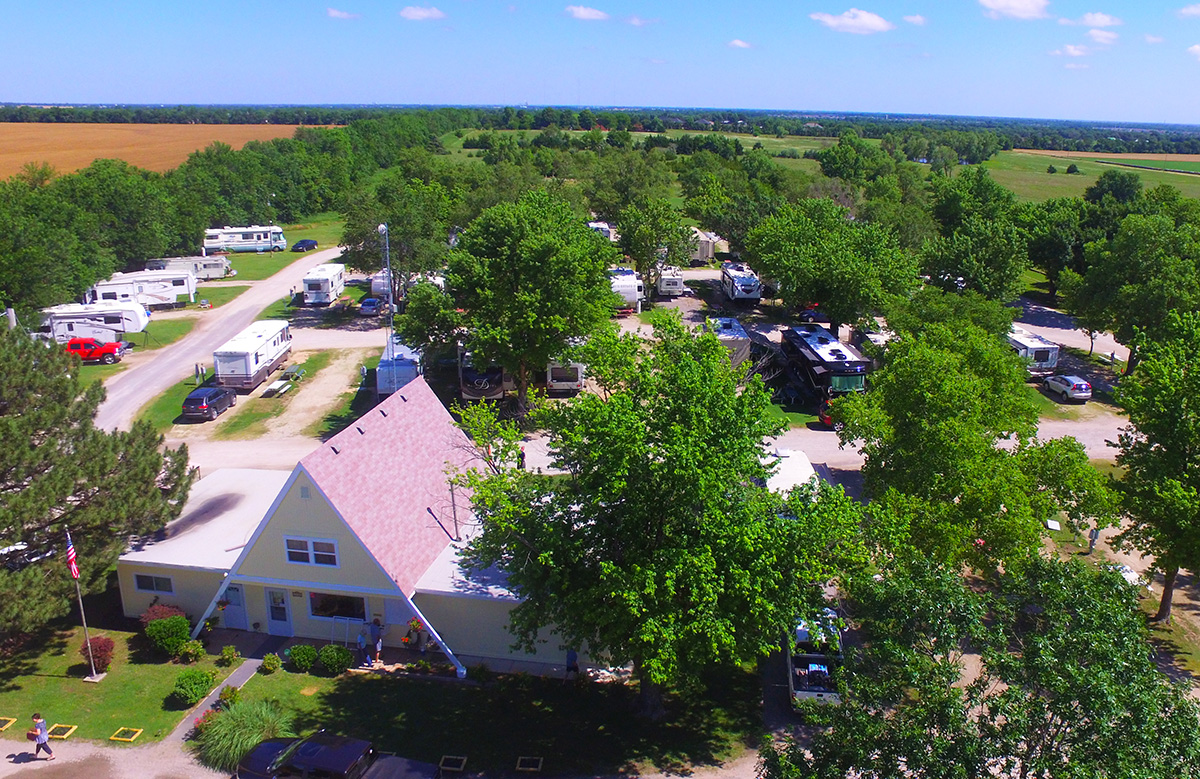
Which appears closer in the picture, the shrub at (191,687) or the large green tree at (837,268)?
the shrub at (191,687)

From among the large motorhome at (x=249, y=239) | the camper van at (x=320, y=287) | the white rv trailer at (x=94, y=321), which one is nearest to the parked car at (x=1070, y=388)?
the camper van at (x=320, y=287)

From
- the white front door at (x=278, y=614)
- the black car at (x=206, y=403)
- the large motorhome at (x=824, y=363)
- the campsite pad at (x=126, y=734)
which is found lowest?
the campsite pad at (x=126, y=734)

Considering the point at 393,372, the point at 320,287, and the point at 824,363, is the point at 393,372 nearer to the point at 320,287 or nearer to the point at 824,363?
the point at 824,363

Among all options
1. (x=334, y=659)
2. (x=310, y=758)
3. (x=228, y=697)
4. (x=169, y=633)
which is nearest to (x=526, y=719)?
(x=310, y=758)

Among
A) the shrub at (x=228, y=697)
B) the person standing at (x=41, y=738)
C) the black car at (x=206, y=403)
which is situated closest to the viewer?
the person standing at (x=41, y=738)

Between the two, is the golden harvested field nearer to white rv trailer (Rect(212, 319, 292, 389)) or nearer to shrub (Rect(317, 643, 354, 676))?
white rv trailer (Rect(212, 319, 292, 389))

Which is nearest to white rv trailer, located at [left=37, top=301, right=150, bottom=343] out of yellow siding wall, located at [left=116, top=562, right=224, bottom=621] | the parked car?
yellow siding wall, located at [left=116, top=562, right=224, bottom=621]

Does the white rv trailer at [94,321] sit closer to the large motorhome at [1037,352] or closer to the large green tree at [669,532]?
the large green tree at [669,532]
